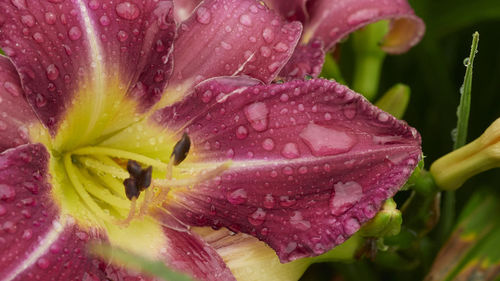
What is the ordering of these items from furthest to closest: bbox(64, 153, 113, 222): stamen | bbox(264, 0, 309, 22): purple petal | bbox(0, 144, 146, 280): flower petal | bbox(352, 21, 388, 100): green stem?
bbox(352, 21, 388, 100): green stem, bbox(264, 0, 309, 22): purple petal, bbox(64, 153, 113, 222): stamen, bbox(0, 144, 146, 280): flower petal

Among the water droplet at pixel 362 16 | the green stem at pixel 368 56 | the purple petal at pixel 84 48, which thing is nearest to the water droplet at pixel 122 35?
the purple petal at pixel 84 48

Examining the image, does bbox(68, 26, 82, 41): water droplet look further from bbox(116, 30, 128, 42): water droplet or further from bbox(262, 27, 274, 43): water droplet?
bbox(262, 27, 274, 43): water droplet

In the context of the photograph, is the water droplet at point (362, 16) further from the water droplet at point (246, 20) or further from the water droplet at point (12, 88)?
the water droplet at point (12, 88)

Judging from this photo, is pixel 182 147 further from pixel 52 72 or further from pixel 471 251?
pixel 471 251

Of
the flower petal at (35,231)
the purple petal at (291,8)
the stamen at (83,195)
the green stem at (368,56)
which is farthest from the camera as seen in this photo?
the green stem at (368,56)

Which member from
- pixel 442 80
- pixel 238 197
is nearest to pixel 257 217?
pixel 238 197

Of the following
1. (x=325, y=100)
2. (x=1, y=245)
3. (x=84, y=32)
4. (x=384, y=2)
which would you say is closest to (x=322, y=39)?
(x=384, y=2)

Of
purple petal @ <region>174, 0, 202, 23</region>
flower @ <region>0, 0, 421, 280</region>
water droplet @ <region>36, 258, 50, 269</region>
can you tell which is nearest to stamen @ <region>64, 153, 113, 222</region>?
flower @ <region>0, 0, 421, 280</region>
